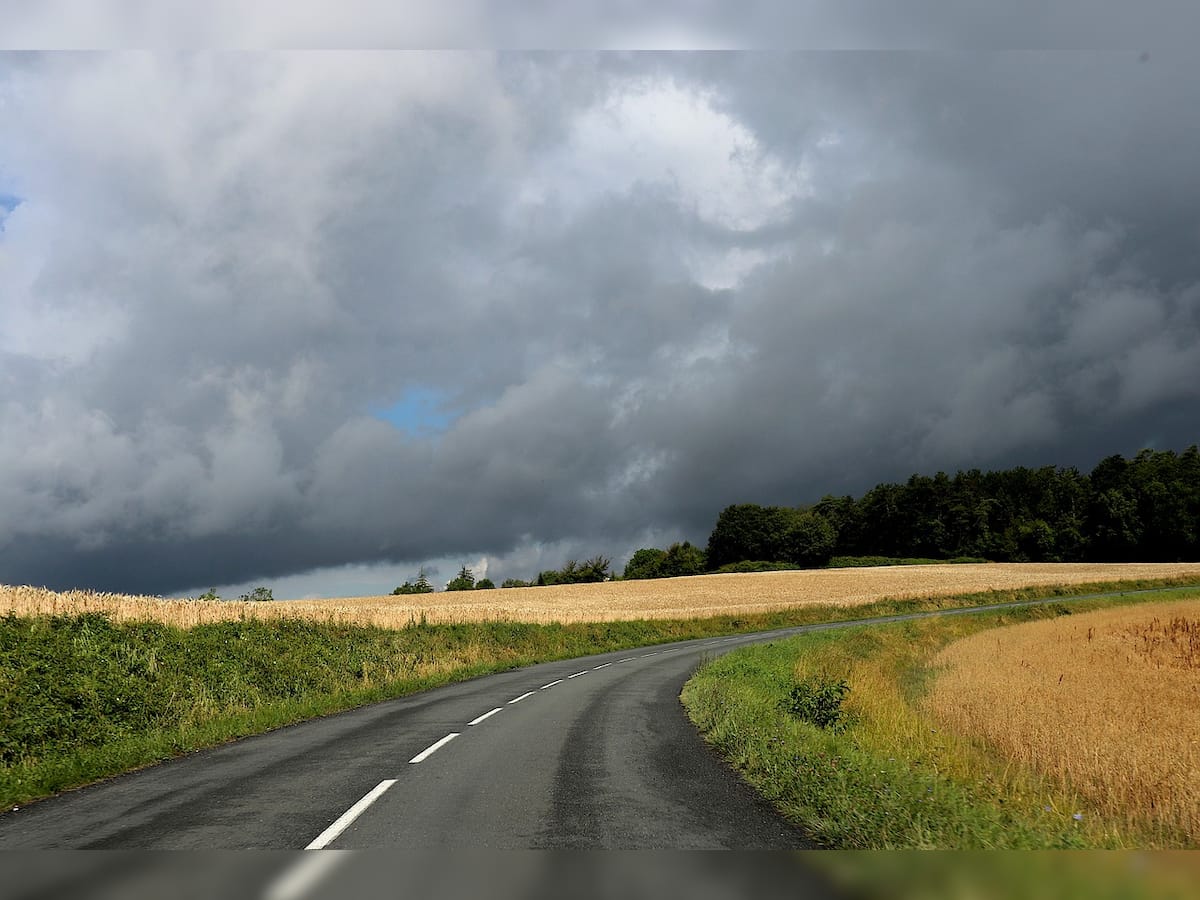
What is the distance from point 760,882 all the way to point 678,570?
493 feet

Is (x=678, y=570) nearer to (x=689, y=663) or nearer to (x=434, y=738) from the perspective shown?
(x=689, y=663)

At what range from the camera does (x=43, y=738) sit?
13.1m

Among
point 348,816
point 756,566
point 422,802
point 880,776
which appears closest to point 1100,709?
point 880,776

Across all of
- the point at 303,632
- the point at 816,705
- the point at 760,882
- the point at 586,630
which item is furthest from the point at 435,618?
the point at 760,882

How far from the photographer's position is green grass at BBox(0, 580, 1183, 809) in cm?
1231

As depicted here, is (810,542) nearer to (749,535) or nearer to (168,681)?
(749,535)

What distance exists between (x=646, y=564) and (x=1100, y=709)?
146904 mm

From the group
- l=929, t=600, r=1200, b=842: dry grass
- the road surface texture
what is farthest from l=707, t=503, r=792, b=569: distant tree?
the road surface texture

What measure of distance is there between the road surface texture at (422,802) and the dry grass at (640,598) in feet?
57.1

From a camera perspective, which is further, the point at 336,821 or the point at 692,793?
the point at 692,793

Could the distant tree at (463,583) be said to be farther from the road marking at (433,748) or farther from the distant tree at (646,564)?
the road marking at (433,748)

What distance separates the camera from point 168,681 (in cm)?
1775

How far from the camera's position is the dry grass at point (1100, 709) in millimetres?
9672

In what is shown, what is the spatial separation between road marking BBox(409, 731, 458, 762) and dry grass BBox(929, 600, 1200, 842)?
8.36m
